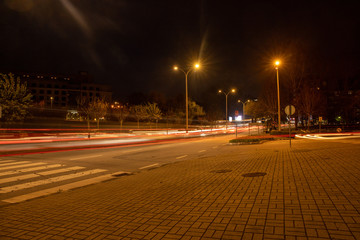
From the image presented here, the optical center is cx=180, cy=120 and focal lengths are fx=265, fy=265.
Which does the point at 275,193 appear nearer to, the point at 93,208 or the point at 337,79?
the point at 93,208

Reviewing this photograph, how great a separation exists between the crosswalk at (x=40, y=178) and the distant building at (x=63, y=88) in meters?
94.4

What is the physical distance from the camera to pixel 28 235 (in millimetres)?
4359

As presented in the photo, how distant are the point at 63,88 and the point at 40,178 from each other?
110 m

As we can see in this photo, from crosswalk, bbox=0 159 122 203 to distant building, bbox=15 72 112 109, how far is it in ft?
310

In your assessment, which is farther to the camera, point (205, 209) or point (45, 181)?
point (45, 181)

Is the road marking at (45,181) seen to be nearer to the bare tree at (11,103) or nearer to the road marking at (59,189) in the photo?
the road marking at (59,189)

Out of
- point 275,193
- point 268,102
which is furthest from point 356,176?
point 268,102

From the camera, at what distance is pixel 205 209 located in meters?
5.19

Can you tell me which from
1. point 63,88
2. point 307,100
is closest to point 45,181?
point 307,100

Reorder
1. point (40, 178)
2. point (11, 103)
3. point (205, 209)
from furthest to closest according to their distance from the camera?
point (11, 103), point (40, 178), point (205, 209)

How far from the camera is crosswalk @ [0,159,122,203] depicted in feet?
24.6

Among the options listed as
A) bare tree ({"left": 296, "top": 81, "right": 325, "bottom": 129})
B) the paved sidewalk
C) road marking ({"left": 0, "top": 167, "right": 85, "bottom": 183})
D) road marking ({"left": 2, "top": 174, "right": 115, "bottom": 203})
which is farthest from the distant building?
the paved sidewalk

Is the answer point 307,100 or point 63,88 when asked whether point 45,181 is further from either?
point 63,88

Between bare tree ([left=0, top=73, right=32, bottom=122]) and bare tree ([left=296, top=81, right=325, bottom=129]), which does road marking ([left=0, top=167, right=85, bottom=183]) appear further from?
bare tree ([left=296, top=81, right=325, bottom=129])
